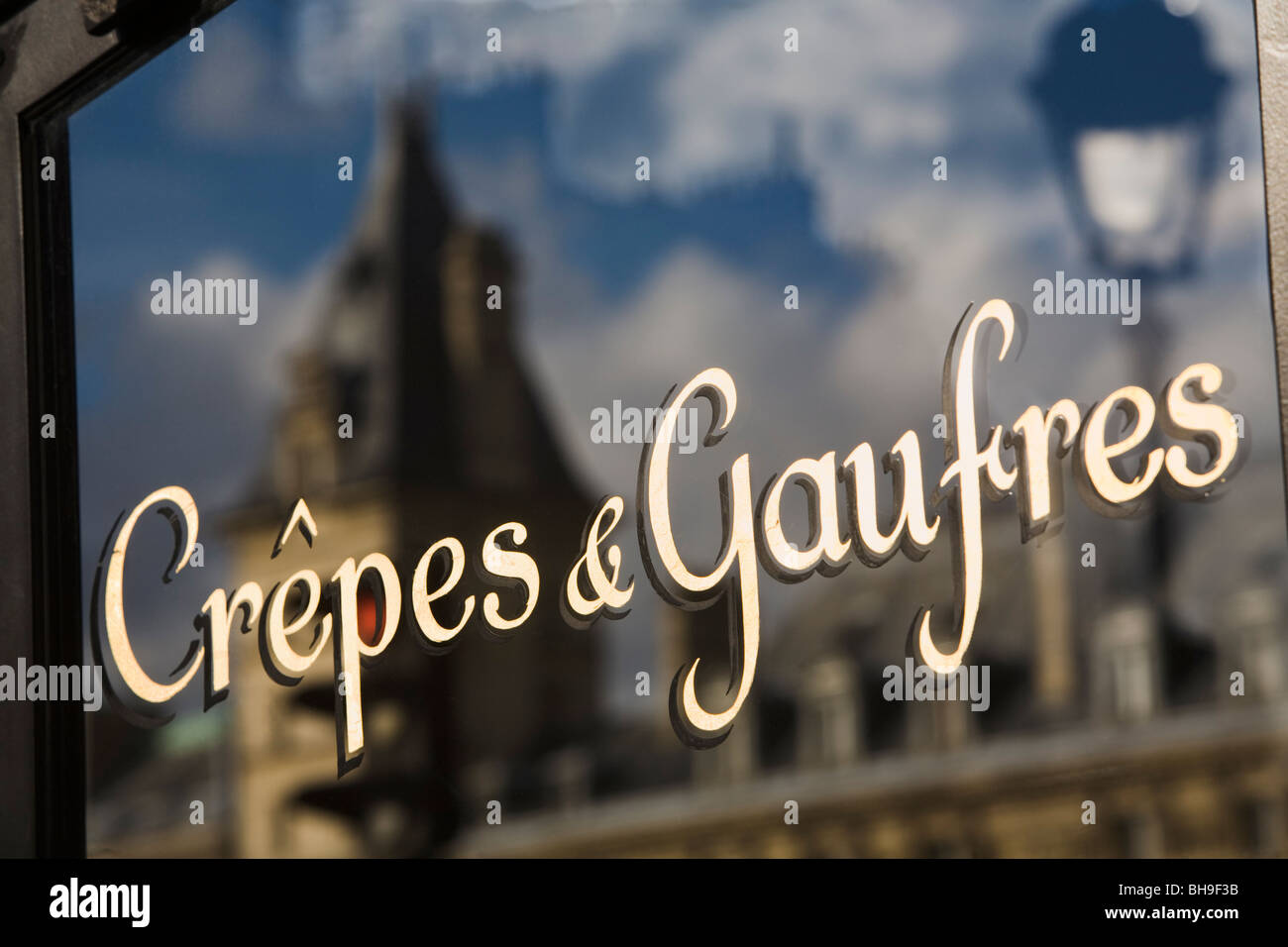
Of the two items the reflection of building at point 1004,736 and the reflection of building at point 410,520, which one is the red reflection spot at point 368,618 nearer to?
the reflection of building at point 410,520

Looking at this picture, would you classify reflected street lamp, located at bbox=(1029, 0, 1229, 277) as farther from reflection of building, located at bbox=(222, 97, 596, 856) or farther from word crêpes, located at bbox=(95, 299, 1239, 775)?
reflection of building, located at bbox=(222, 97, 596, 856)

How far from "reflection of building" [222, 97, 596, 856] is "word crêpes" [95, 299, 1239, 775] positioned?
0.16ft

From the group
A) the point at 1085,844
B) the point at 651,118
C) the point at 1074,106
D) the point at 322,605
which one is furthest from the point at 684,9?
the point at 1085,844

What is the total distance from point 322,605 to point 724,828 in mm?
1251

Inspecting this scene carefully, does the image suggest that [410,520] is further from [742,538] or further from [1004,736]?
[1004,736]

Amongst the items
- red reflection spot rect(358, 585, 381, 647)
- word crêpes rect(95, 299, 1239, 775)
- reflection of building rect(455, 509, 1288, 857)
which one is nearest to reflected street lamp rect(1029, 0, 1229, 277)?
word crêpes rect(95, 299, 1239, 775)

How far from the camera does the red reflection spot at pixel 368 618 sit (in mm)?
4188

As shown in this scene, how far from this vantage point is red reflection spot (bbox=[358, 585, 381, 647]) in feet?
13.7

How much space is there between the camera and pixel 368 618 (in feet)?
13.8

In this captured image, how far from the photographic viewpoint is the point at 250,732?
13.8ft

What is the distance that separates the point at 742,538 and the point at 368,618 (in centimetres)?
106

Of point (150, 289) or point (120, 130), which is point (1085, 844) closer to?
point (150, 289)

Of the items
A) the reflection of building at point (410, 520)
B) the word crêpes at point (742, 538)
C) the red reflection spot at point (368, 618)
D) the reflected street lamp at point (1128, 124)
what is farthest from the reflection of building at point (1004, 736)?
the reflected street lamp at point (1128, 124)

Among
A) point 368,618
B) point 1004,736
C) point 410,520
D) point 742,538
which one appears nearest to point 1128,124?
point 742,538
